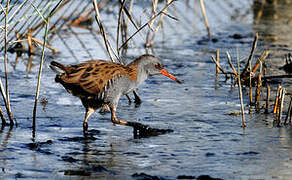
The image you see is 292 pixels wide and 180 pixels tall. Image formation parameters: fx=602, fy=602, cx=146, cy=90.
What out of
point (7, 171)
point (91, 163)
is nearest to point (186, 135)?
point (91, 163)

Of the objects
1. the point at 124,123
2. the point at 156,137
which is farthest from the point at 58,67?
the point at 156,137

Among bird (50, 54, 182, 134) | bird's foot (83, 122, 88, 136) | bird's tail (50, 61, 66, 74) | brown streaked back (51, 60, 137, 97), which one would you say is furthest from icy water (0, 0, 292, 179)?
bird's tail (50, 61, 66, 74)

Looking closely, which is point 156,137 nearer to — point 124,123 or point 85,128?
point 124,123

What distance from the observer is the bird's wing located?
708 cm

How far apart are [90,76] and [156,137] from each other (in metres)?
1.07

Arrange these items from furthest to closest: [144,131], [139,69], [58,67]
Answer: [139,69], [144,131], [58,67]

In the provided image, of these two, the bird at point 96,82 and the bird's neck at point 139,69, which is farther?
the bird's neck at point 139,69

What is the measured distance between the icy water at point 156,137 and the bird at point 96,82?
33 centimetres

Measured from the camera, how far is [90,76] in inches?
282

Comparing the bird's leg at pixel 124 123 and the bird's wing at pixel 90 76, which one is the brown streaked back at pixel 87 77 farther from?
the bird's leg at pixel 124 123

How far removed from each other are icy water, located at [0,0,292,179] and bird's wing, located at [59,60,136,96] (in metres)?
0.54

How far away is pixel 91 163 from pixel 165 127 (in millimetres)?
1745

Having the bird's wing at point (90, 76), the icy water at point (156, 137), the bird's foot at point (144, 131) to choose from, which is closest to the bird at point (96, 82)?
the bird's wing at point (90, 76)

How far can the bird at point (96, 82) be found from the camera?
7.10 metres
